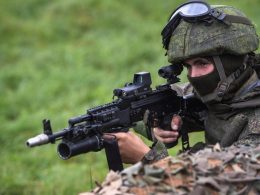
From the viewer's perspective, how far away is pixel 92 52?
1212 centimetres

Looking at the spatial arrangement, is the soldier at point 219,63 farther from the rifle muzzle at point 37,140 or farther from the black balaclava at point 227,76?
the rifle muzzle at point 37,140

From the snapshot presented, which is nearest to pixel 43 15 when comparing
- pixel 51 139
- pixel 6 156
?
pixel 6 156

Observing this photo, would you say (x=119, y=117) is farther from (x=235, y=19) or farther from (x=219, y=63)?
(x=235, y=19)

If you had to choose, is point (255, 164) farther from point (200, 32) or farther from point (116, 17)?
point (116, 17)

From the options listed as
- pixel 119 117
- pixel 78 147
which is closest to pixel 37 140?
pixel 78 147

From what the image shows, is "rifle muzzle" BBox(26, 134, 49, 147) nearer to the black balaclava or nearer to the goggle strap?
the black balaclava

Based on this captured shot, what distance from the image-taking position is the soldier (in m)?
4.18

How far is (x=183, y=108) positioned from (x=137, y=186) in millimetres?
1819

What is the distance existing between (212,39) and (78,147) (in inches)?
47.3

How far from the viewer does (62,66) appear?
38.0ft

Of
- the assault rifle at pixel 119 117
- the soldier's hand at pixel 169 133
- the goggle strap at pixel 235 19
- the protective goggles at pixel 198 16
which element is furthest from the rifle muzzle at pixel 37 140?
→ the goggle strap at pixel 235 19

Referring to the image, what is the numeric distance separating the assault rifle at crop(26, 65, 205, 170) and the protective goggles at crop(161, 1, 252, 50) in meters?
0.33

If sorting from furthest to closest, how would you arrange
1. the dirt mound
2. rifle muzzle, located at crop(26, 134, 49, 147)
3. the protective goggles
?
the protective goggles → rifle muzzle, located at crop(26, 134, 49, 147) → the dirt mound

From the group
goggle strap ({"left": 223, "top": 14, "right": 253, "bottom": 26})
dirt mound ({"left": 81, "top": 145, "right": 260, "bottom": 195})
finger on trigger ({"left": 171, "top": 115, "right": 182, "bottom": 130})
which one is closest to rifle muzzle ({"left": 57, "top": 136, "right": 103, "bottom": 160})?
dirt mound ({"left": 81, "top": 145, "right": 260, "bottom": 195})
